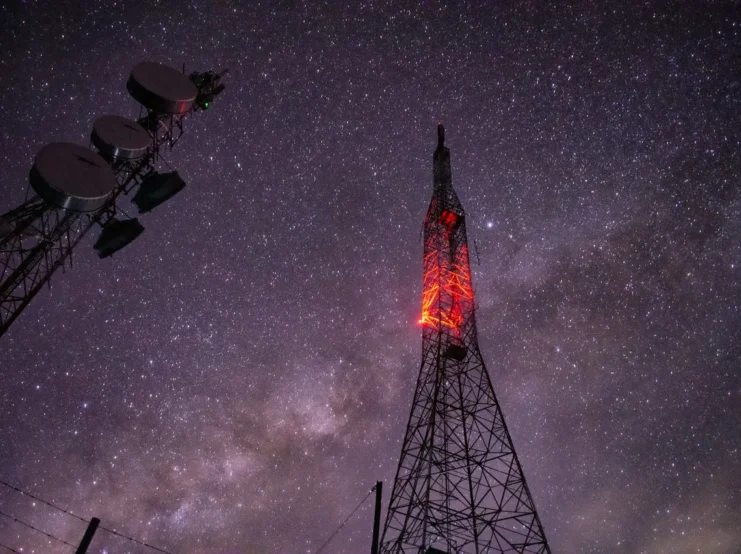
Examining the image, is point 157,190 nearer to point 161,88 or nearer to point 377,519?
point 161,88

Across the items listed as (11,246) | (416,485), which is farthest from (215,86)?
(416,485)

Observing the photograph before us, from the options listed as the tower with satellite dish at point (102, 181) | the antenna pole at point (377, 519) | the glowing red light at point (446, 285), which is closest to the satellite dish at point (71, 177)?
the tower with satellite dish at point (102, 181)

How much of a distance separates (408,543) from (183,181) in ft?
47.5

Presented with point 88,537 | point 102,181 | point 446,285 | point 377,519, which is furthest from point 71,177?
point 446,285

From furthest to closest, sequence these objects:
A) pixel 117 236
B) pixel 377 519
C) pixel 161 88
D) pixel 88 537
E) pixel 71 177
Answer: pixel 161 88
pixel 377 519
pixel 117 236
pixel 71 177
pixel 88 537

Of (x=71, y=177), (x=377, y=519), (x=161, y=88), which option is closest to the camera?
(x=71, y=177)

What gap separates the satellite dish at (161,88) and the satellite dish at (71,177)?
2.79m

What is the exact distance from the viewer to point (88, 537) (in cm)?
1239

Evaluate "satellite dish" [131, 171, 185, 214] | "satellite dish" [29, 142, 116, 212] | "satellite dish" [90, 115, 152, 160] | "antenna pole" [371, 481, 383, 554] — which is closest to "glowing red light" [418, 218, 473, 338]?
"antenna pole" [371, 481, 383, 554]

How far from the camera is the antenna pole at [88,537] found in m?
12.2

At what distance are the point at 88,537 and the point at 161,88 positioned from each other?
12984 millimetres

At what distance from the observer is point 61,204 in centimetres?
1359

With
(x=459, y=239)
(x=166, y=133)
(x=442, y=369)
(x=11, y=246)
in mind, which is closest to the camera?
(x=11, y=246)

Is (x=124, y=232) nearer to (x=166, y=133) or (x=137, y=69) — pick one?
(x=166, y=133)
